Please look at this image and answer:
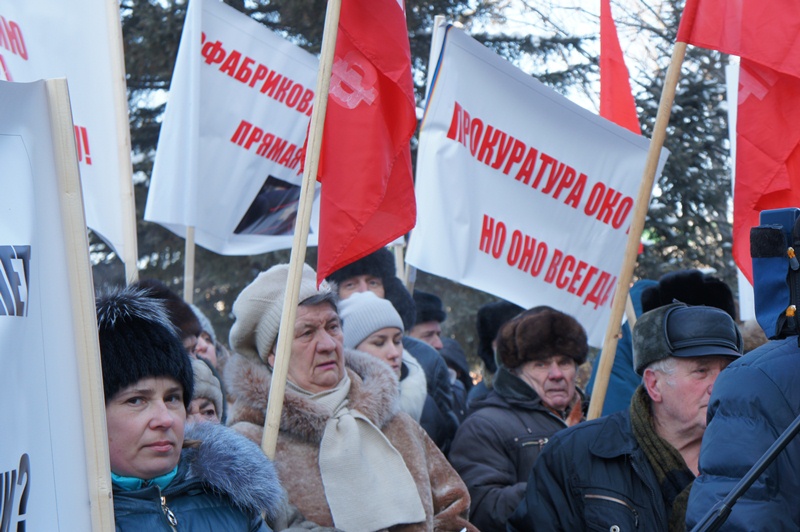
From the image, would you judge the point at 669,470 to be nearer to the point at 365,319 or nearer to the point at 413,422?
the point at 413,422

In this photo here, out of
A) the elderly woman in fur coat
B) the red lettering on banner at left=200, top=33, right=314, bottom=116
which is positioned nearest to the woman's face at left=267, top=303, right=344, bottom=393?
the elderly woman in fur coat

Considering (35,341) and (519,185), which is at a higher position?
(519,185)

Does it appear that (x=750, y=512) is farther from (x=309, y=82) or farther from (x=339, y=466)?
(x=309, y=82)

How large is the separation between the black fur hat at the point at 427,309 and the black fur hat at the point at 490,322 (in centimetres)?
71

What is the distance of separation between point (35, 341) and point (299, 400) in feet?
5.76

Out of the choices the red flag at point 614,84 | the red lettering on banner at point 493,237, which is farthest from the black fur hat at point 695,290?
the red flag at point 614,84

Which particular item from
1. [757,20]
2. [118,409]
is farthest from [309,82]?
[118,409]

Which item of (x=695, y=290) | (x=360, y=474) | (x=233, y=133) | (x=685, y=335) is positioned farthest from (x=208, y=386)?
(x=233, y=133)

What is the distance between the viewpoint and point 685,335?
3795 mm

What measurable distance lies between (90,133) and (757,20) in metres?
3.01

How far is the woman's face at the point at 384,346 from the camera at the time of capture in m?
5.23

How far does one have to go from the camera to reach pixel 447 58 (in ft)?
18.6

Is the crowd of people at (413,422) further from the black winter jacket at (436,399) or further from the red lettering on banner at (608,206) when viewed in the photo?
the red lettering on banner at (608,206)

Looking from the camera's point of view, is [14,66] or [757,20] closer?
[757,20]
